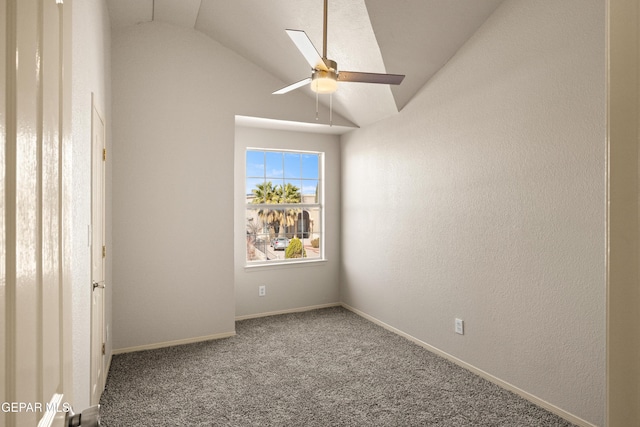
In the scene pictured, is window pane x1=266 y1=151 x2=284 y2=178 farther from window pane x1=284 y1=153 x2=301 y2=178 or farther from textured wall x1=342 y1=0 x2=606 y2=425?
textured wall x1=342 y1=0 x2=606 y2=425

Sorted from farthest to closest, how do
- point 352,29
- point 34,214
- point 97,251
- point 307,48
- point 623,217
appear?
point 352,29, point 97,251, point 307,48, point 623,217, point 34,214

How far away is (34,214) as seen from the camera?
552 mm

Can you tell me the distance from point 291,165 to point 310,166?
28cm

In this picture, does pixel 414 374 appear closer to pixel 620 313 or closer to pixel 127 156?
pixel 620 313

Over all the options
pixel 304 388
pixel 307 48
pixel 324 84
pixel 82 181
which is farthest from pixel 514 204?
pixel 82 181

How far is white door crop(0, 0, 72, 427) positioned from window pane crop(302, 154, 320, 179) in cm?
431

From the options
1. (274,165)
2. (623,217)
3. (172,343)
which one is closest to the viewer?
(623,217)

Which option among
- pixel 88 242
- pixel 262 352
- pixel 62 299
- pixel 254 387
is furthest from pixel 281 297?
pixel 62 299

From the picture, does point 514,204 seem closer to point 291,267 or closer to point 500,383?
point 500,383

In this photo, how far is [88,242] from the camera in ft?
6.82

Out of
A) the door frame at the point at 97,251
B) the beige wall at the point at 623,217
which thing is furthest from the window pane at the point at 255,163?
the beige wall at the point at 623,217

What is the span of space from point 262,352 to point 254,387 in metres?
0.70

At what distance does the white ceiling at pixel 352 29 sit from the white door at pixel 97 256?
1.48 meters

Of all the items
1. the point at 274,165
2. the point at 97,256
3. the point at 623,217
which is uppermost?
the point at 274,165
